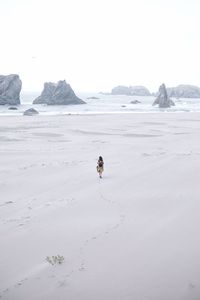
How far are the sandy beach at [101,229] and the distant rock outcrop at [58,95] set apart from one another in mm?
82759

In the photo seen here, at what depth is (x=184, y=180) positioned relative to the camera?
14656 mm

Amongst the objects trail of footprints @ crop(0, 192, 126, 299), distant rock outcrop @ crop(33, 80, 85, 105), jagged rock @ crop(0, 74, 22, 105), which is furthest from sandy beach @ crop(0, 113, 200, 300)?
distant rock outcrop @ crop(33, 80, 85, 105)

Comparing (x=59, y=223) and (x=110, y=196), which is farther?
(x=110, y=196)

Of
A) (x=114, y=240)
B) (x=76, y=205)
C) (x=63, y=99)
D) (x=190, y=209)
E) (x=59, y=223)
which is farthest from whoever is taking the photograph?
(x=63, y=99)

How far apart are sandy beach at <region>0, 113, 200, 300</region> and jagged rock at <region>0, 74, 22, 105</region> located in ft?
246

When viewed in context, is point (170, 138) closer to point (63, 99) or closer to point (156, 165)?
point (156, 165)

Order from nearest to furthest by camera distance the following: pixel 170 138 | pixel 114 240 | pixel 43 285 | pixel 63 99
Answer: pixel 43 285 → pixel 114 240 → pixel 170 138 → pixel 63 99

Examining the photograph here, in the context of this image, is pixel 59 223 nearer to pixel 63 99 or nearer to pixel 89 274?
pixel 89 274

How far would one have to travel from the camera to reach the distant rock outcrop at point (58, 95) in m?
100

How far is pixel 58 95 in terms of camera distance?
100750mm

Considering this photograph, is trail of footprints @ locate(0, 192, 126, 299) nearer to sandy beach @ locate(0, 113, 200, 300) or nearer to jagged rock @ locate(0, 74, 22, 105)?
sandy beach @ locate(0, 113, 200, 300)

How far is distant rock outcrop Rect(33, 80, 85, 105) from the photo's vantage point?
10050 centimetres

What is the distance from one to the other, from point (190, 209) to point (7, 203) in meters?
6.28

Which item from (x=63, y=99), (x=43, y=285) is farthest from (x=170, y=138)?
(x=63, y=99)
